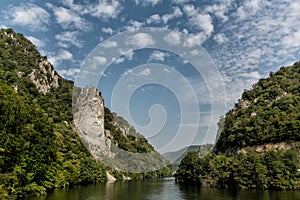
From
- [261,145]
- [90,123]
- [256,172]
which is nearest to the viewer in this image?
[256,172]

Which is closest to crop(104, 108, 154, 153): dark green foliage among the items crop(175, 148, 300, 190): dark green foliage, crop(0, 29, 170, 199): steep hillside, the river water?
crop(0, 29, 170, 199): steep hillside

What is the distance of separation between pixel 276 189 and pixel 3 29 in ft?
238

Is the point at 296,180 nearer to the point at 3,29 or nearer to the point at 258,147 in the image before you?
the point at 258,147

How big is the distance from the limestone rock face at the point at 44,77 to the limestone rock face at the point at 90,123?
842cm

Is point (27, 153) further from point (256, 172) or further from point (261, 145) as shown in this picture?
point (261, 145)

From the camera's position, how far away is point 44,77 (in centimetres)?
7369

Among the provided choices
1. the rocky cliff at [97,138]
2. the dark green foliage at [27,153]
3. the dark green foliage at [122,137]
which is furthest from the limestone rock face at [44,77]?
the dark green foliage at [122,137]

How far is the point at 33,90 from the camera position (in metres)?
61.4

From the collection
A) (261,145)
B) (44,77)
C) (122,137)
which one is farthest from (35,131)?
(122,137)

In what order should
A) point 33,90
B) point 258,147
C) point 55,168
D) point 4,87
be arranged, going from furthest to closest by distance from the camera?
point 33,90
point 258,147
point 55,168
point 4,87

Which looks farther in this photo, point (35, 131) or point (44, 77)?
point (44, 77)

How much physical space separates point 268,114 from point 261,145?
599cm

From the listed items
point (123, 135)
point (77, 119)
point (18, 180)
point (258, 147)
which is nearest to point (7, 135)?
point (18, 180)

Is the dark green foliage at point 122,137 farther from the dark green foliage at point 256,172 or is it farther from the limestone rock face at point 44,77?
the dark green foliage at point 256,172
